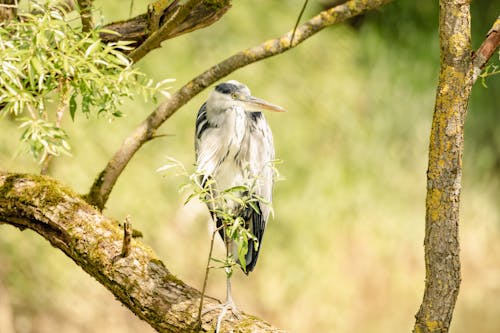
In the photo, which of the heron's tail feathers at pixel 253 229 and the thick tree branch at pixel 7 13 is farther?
the heron's tail feathers at pixel 253 229

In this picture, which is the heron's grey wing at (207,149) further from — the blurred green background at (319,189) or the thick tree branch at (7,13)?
the blurred green background at (319,189)

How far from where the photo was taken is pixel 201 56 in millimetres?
6094

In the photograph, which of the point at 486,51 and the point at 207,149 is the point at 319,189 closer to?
the point at 207,149

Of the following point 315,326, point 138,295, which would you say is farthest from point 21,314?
point 138,295

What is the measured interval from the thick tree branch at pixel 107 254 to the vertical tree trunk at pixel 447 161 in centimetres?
39

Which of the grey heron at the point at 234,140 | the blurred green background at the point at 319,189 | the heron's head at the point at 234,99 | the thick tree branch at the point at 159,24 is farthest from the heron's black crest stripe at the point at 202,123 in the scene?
the blurred green background at the point at 319,189

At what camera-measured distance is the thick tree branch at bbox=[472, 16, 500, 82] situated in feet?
5.74

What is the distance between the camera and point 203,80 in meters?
2.32

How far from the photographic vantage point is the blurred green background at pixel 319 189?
5.21 m

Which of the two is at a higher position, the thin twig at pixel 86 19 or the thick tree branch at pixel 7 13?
the thin twig at pixel 86 19

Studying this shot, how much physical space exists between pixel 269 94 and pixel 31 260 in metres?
Answer: 2.15

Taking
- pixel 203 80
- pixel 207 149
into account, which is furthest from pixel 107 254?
pixel 207 149

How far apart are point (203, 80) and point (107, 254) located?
2.03 ft

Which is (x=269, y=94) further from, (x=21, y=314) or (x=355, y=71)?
(x=21, y=314)
